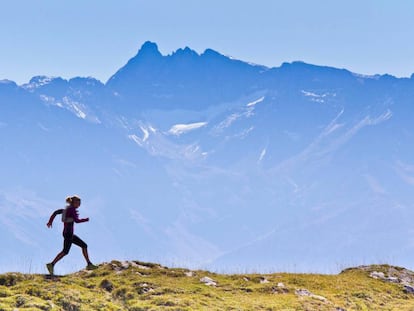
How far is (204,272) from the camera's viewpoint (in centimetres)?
3116

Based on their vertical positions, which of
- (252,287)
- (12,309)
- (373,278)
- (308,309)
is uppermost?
(373,278)

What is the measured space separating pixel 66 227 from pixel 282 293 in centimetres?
867

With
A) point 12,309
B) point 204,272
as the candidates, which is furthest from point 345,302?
point 12,309

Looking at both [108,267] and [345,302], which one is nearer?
[345,302]

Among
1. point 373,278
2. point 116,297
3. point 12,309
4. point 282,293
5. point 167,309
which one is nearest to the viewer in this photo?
point 12,309

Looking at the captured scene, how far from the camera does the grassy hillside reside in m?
24.0

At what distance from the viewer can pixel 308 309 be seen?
24875 mm

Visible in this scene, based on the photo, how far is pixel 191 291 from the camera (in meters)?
26.6

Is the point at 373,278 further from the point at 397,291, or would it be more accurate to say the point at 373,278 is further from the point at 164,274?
the point at 164,274

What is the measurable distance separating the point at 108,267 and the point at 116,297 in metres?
4.37

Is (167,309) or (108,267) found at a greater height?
(108,267)

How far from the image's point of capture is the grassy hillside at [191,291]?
2403cm

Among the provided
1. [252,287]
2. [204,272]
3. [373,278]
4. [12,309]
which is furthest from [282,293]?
[12,309]

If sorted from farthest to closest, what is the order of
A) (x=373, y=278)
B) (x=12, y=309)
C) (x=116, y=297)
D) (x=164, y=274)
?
1. (x=373, y=278)
2. (x=164, y=274)
3. (x=116, y=297)
4. (x=12, y=309)
